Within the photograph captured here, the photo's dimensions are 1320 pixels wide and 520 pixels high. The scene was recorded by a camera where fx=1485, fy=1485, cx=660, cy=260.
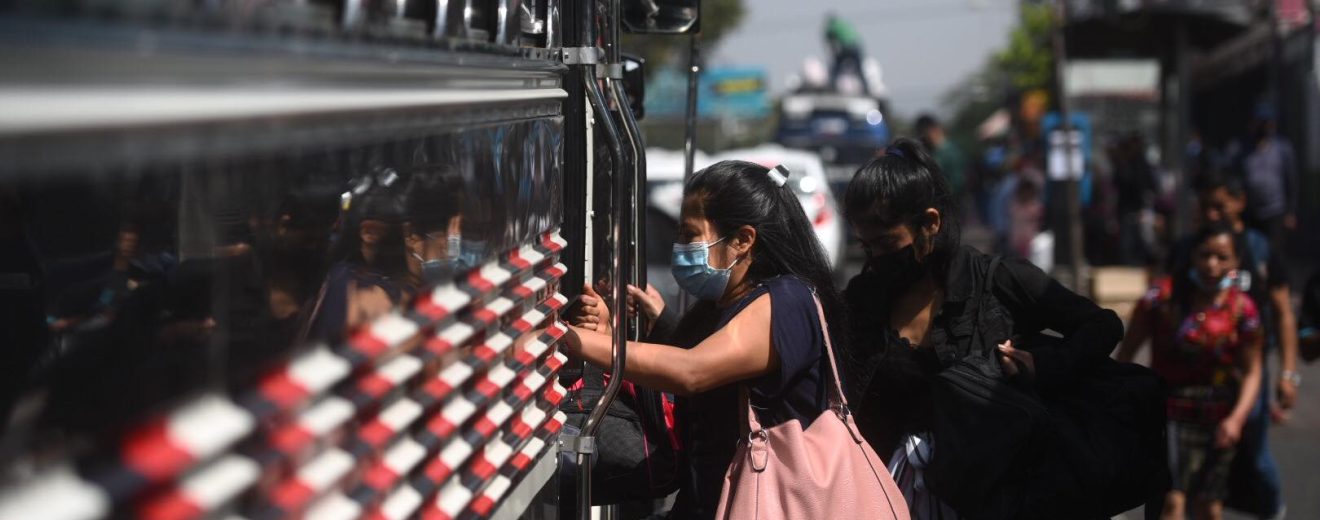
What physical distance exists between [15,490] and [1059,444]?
2760 mm

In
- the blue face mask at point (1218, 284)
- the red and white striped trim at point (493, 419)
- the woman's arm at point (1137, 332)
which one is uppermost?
the red and white striped trim at point (493, 419)

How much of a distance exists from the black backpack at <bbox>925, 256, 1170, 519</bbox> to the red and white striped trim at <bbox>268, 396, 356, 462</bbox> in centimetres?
206

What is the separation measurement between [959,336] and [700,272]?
2.57 feet

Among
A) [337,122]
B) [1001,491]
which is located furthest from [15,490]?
[1001,491]

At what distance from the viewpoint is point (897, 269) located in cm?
376

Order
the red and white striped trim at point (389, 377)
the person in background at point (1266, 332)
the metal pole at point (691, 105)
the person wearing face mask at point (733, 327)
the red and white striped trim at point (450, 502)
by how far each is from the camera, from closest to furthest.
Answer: the red and white striped trim at point (389, 377), the red and white striped trim at point (450, 502), the person wearing face mask at point (733, 327), the metal pole at point (691, 105), the person in background at point (1266, 332)

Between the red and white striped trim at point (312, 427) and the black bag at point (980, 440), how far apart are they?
6.72ft

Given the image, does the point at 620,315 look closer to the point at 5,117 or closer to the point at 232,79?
the point at 232,79

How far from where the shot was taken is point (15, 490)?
112 centimetres

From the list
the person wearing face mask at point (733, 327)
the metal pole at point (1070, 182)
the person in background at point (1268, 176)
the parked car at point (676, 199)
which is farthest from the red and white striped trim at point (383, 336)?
the metal pole at point (1070, 182)

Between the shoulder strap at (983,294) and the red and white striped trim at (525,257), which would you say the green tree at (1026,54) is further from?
the red and white striped trim at (525,257)

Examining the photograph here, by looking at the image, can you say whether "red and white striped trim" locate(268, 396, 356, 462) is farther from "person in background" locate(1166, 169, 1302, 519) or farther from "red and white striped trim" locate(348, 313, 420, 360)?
"person in background" locate(1166, 169, 1302, 519)

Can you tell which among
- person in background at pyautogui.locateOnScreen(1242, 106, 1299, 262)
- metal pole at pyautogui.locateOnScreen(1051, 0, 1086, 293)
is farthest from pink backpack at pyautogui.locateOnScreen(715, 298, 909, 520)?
metal pole at pyautogui.locateOnScreen(1051, 0, 1086, 293)

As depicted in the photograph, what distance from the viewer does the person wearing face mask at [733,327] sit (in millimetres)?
3061
